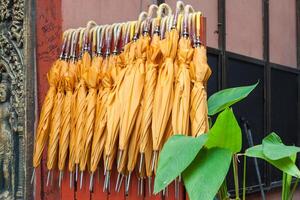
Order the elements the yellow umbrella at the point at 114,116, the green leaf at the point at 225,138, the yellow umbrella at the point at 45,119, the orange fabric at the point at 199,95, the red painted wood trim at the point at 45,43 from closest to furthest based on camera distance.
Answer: the green leaf at the point at 225,138 → the orange fabric at the point at 199,95 → the yellow umbrella at the point at 114,116 → the yellow umbrella at the point at 45,119 → the red painted wood trim at the point at 45,43

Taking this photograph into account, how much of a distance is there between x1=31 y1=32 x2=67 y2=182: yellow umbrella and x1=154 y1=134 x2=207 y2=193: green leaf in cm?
109

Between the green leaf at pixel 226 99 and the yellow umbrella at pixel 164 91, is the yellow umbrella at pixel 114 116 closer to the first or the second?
the yellow umbrella at pixel 164 91

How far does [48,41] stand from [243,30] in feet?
10.1

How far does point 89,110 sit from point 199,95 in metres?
0.66

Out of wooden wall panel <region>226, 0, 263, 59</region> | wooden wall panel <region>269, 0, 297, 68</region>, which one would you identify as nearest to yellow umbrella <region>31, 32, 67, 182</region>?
wooden wall panel <region>226, 0, 263, 59</region>

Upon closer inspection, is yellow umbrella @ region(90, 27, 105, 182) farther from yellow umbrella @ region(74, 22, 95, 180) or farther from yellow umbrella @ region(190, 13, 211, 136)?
yellow umbrella @ region(190, 13, 211, 136)

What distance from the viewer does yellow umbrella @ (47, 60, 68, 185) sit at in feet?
9.30

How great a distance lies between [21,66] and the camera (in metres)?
3.27

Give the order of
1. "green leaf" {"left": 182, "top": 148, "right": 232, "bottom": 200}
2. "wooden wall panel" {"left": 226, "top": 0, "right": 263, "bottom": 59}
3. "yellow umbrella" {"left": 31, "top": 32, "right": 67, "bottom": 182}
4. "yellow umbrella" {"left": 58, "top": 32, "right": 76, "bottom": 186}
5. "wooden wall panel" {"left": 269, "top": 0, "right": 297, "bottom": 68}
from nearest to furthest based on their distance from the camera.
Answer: "green leaf" {"left": 182, "top": 148, "right": 232, "bottom": 200} → "yellow umbrella" {"left": 58, "top": 32, "right": 76, "bottom": 186} → "yellow umbrella" {"left": 31, "top": 32, "right": 67, "bottom": 182} → "wooden wall panel" {"left": 226, "top": 0, "right": 263, "bottom": 59} → "wooden wall panel" {"left": 269, "top": 0, "right": 297, "bottom": 68}

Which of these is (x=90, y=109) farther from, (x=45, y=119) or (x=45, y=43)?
(x=45, y=43)

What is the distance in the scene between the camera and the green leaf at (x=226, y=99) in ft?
7.59

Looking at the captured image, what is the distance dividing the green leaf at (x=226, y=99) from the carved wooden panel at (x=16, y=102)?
1.29 meters

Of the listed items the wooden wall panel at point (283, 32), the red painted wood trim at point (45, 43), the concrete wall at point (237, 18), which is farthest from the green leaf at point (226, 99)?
the wooden wall panel at point (283, 32)

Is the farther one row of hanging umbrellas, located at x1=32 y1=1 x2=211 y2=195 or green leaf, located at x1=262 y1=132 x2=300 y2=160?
row of hanging umbrellas, located at x1=32 y1=1 x2=211 y2=195
